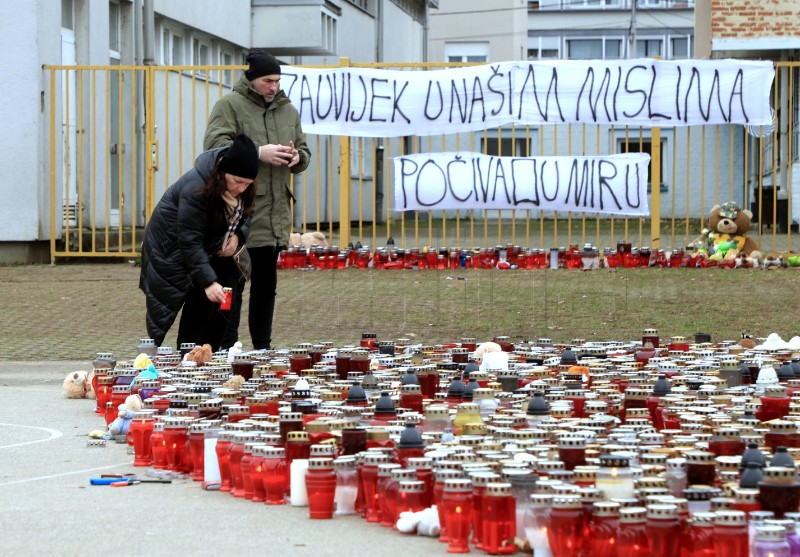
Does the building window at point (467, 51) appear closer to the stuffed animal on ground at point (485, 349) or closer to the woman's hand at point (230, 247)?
the woman's hand at point (230, 247)

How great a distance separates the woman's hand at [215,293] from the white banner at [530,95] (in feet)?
30.6

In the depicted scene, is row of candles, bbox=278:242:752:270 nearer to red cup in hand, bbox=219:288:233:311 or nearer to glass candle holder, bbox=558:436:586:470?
red cup in hand, bbox=219:288:233:311

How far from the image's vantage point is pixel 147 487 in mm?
5941

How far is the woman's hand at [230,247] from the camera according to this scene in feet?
28.8

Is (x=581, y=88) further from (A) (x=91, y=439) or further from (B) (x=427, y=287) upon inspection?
(A) (x=91, y=439)

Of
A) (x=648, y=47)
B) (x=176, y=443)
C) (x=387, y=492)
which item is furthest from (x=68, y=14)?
(x=648, y=47)

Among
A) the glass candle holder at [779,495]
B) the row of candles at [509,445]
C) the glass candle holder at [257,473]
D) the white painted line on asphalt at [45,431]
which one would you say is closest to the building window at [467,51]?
the row of candles at [509,445]

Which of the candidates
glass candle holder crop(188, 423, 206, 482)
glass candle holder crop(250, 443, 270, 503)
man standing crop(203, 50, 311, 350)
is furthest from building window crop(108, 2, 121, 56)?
glass candle holder crop(250, 443, 270, 503)

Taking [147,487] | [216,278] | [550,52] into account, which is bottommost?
[147,487]

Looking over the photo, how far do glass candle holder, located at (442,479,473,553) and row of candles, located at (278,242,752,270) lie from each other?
42.2 feet

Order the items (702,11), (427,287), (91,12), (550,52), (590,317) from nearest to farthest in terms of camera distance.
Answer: (590,317) → (427,287) → (91,12) → (702,11) → (550,52)

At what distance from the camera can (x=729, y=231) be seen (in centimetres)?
1809

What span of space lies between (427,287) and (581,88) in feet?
11.6

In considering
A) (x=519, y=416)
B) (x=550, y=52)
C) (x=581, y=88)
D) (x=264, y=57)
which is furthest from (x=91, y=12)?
(x=550, y=52)
